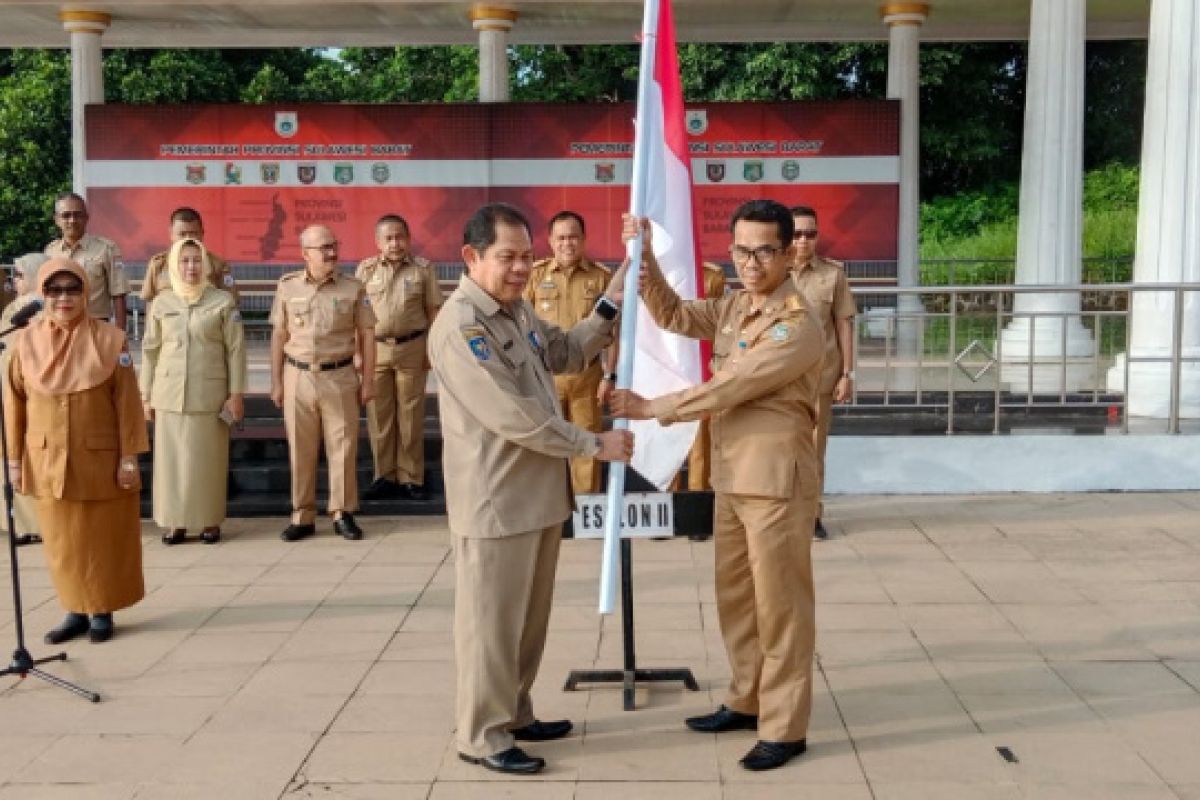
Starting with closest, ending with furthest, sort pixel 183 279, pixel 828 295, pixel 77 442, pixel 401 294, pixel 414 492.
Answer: pixel 77 442, pixel 828 295, pixel 183 279, pixel 401 294, pixel 414 492

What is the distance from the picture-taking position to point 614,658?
5660 mm

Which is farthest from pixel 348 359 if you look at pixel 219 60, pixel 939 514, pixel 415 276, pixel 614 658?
pixel 219 60

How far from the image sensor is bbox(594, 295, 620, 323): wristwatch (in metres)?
4.71

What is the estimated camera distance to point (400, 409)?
348 inches

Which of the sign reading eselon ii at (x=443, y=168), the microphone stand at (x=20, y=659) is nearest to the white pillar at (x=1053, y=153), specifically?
the sign reading eselon ii at (x=443, y=168)

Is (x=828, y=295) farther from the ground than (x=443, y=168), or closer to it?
closer to it

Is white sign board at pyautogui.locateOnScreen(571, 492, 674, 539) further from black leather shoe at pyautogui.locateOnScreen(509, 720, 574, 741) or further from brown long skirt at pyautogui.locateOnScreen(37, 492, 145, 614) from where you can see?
brown long skirt at pyautogui.locateOnScreen(37, 492, 145, 614)

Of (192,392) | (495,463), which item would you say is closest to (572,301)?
(192,392)

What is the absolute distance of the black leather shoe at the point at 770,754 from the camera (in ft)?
14.3

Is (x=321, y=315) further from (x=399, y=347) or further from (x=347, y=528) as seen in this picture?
(x=347, y=528)

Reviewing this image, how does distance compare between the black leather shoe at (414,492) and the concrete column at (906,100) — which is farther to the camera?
the concrete column at (906,100)

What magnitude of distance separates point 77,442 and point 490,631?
96.9 inches

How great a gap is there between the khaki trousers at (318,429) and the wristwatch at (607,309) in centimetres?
371

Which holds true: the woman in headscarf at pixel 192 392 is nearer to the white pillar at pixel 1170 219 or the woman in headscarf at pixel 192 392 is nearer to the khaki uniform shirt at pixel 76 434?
the khaki uniform shirt at pixel 76 434
